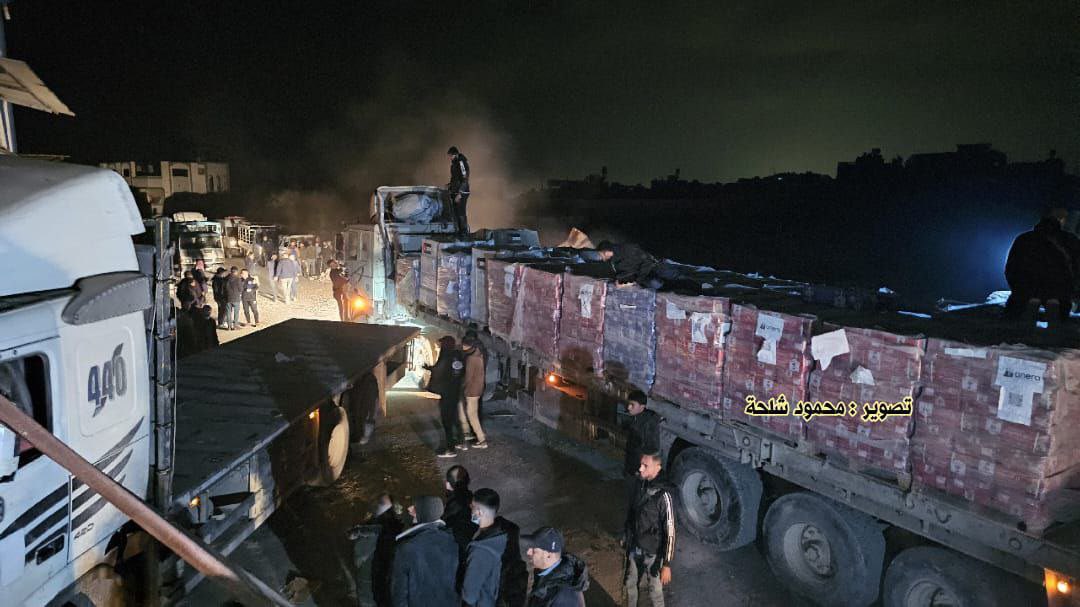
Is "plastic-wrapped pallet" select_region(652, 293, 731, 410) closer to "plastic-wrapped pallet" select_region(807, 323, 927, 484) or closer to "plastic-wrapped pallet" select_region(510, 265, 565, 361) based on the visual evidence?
"plastic-wrapped pallet" select_region(807, 323, 927, 484)

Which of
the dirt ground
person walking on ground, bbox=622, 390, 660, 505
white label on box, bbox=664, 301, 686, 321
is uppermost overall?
white label on box, bbox=664, 301, 686, 321

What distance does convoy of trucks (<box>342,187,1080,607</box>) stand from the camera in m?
4.05

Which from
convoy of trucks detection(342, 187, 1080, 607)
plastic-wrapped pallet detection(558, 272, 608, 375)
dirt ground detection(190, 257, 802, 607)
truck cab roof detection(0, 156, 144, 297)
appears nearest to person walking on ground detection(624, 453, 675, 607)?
dirt ground detection(190, 257, 802, 607)

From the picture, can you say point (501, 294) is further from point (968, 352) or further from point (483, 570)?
point (968, 352)

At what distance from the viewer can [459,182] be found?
1403cm

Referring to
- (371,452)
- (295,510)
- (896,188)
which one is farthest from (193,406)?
(896,188)

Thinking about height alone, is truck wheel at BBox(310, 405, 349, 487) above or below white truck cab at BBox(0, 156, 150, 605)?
below

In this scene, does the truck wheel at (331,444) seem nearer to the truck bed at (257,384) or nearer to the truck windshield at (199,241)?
the truck bed at (257,384)

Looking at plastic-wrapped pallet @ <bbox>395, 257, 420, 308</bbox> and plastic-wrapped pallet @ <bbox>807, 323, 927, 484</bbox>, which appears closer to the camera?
plastic-wrapped pallet @ <bbox>807, 323, 927, 484</bbox>

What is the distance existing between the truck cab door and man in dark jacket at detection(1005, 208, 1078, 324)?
741 cm

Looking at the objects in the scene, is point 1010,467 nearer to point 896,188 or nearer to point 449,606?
point 449,606

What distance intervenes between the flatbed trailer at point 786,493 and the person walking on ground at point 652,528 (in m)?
1.31

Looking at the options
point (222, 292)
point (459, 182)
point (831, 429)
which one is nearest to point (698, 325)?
point (831, 429)

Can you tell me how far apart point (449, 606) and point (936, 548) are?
3.60 meters
